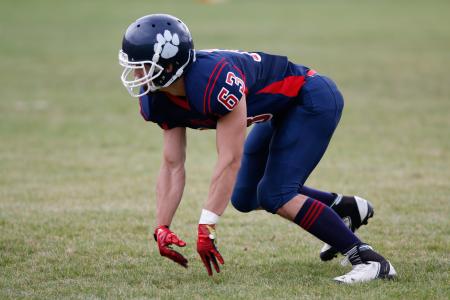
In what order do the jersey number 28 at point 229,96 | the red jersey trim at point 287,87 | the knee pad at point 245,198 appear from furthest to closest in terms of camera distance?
the knee pad at point 245,198, the red jersey trim at point 287,87, the jersey number 28 at point 229,96

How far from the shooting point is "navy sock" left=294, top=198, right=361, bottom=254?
4.77 m

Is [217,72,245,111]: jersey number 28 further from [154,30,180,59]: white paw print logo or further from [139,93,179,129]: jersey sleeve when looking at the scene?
[139,93,179,129]: jersey sleeve

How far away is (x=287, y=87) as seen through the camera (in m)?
4.94

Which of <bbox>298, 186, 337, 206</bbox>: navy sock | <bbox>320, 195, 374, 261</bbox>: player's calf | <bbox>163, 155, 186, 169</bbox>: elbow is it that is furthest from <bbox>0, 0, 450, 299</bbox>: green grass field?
<bbox>163, 155, 186, 169</bbox>: elbow

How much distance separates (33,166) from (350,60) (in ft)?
37.2

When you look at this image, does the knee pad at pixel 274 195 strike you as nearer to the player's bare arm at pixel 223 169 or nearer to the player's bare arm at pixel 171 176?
the player's bare arm at pixel 223 169

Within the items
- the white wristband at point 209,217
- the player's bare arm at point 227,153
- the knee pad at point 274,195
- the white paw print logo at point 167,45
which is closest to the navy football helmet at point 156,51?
the white paw print logo at point 167,45

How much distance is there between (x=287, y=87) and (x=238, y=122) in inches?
23.6

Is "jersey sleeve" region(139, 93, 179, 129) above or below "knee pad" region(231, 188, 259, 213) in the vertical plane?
above

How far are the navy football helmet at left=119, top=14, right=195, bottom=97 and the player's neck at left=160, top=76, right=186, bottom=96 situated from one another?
0.08 meters

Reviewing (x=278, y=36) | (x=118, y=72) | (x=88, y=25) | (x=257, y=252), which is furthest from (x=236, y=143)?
(x=88, y=25)

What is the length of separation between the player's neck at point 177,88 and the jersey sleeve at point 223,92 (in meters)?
0.23

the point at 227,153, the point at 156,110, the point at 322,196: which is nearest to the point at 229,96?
the point at 227,153

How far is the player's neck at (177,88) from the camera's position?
15.1 ft
